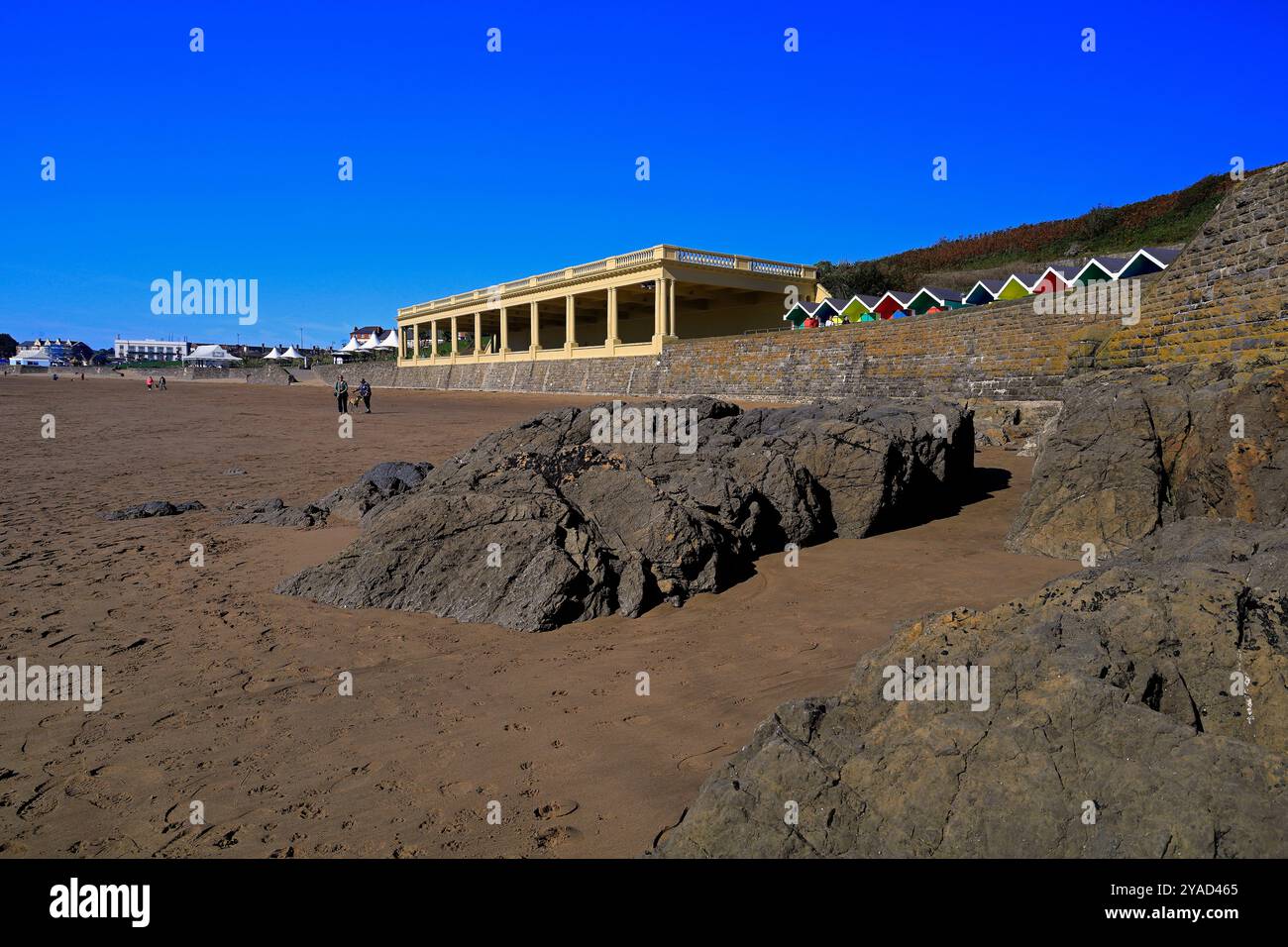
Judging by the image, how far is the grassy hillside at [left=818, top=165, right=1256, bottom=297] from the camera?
4053 cm

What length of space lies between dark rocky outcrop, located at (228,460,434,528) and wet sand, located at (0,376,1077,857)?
53cm

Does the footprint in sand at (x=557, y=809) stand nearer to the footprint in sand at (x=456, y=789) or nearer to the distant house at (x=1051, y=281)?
the footprint in sand at (x=456, y=789)

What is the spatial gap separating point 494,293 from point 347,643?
50.0m

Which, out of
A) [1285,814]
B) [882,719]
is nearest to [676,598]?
[882,719]

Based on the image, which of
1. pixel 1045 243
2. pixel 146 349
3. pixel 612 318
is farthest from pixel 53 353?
pixel 1045 243

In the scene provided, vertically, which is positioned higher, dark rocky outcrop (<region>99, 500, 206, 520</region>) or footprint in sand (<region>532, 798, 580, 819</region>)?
dark rocky outcrop (<region>99, 500, 206, 520</region>)

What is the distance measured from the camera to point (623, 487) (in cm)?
720

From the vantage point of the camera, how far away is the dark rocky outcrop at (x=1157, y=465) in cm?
636

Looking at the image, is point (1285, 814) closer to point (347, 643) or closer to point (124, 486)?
point (347, 643)

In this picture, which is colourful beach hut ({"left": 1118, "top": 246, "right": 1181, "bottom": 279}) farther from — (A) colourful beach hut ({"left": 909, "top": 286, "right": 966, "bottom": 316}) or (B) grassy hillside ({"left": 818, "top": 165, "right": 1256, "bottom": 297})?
(B) grassy hillside ({"left": 818, "top": 165, "right": 1256, "bottom": 297})

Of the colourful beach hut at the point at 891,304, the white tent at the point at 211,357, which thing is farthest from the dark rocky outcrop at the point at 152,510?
the white tent at the point at 211,357

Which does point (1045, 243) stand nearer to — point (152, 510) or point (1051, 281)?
point (1051, 281)

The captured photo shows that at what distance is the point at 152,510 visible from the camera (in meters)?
10.4

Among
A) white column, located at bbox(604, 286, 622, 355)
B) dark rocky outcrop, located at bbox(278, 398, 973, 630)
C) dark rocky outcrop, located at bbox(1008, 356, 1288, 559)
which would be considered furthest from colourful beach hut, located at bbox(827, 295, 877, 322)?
dark rocky outcrop, located at bbox(1008, 356, 1288, 559)
